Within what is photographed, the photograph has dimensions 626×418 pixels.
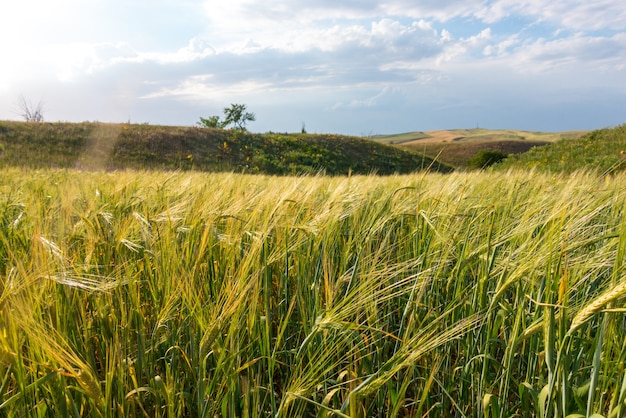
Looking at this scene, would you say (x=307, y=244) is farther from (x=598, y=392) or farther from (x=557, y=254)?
(x=598, y=392)

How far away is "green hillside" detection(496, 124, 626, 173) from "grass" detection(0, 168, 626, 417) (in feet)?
42.5

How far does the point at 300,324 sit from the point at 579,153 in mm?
16922

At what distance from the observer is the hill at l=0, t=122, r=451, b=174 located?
56.8ft

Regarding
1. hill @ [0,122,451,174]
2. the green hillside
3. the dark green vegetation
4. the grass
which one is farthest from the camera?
the dark green vegetation

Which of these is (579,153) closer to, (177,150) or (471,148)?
(177,150)

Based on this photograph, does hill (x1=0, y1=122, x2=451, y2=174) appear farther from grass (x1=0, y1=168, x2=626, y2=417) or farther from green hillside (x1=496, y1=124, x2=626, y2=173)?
grass (x1=0, y1=168, x2=626, y2=417)

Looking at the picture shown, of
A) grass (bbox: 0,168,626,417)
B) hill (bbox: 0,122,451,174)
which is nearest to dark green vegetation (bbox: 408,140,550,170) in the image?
hill (bbox: 0,122,451,174)

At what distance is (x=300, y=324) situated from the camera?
4.33ft

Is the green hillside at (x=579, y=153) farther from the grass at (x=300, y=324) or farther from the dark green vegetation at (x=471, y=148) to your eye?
the dark green vegetation at (x=471, y=148)

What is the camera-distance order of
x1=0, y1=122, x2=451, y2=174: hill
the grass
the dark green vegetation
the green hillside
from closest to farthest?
the grass → the green hillside → x1=0, y1=122, x2=451, y2=174: hill → the dark green vegetation

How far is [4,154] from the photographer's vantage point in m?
15.4

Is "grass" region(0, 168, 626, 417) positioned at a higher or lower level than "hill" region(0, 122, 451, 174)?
lower

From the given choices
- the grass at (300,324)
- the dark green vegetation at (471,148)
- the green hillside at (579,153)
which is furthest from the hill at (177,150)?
the grass at (300,324)

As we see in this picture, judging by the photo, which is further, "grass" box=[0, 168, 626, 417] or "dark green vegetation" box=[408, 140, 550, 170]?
"dark green vegetation" box=[408, 140, 550, 170]
